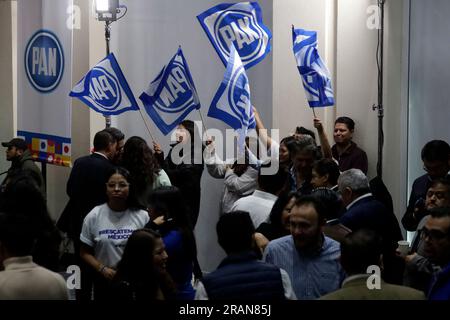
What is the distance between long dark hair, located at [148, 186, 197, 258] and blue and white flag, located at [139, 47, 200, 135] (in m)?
2.54

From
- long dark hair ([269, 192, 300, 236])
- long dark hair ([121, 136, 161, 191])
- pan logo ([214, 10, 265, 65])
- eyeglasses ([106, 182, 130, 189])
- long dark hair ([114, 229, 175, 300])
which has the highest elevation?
pan logo ([214, 10, 265, 65])

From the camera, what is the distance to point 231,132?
408 inches

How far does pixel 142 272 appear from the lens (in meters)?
5.13

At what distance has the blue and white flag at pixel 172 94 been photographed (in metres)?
8.73

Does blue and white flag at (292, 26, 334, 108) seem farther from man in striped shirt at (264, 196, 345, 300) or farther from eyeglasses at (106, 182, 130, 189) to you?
man in striped shirt at (264, 196, 345, 300)

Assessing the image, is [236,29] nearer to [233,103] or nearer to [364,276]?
[233,103]

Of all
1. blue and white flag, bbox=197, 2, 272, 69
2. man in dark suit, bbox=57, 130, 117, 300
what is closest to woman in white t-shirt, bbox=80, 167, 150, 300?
man in dark suit, bbox=57, 130, 117, 300

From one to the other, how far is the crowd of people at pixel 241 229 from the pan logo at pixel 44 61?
3.23ft

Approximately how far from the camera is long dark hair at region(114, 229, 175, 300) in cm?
508

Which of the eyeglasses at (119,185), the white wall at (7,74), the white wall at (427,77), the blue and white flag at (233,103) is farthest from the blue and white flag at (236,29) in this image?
the white wall at (7,74)
